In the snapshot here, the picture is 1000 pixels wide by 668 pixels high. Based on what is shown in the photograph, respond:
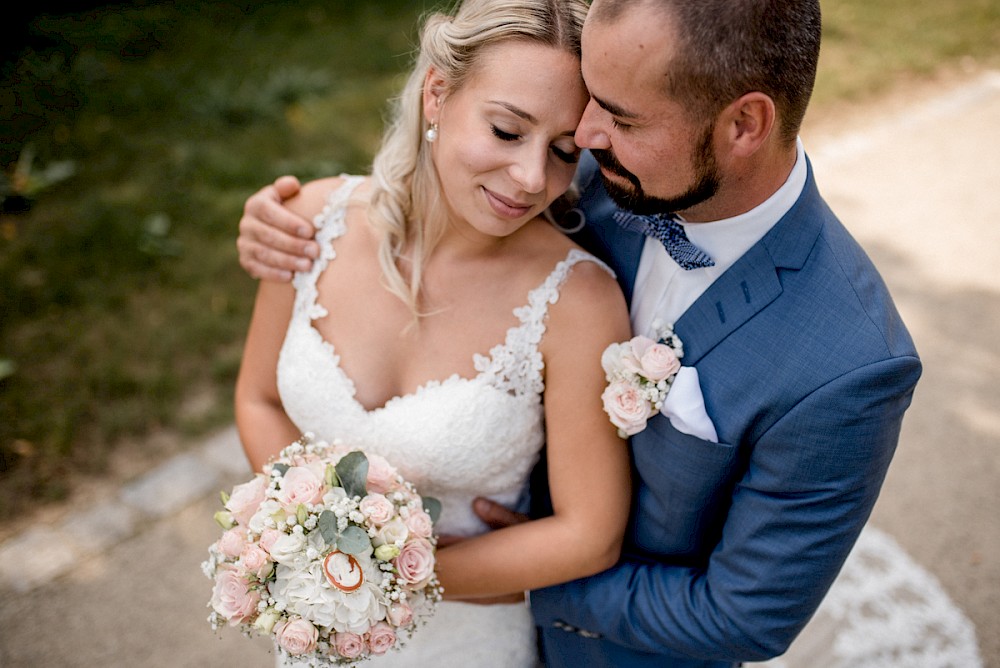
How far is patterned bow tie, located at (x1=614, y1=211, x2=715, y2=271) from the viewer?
6.52 ft

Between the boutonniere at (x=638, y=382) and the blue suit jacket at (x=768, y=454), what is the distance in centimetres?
9

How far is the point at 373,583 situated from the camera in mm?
1724

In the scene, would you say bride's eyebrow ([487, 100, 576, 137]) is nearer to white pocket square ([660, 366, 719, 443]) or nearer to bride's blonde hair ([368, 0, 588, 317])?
bride's blonde hair ([368, 0, 588, 317])

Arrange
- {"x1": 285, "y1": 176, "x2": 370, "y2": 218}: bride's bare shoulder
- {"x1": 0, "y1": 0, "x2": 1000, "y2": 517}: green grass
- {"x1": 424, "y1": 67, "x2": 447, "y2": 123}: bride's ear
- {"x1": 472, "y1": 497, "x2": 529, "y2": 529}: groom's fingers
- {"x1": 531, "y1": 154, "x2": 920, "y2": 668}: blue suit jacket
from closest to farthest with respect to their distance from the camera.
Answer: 1. {"x1": 531, "y1": 154, "x2": 920, "y2": 668}: blue suit jacket
2. {"x1": 424, "y1": 67, "x2": 447, "y2": 123}: bride's ear
3. {"x1": 472, "y1": 497, "x2": 529, "y2": 529}: groom's fingers
4. {"x1": 285, "y1": 176, "x2": 370, "y2": 218}: bride's bare shoulder
5. {"x1": 0, "y1": 0, "x2": 1000, "y2": 517}: green grass

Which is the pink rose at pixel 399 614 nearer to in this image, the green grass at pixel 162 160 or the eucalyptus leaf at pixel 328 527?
the eucalyptus leaf at pixel 328 527

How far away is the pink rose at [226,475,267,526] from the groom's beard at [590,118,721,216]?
1.13 meters

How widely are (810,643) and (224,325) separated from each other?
10.7ft

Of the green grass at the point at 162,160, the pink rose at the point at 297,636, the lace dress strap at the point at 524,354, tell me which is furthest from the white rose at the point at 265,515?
the green grass at the point at 162,160

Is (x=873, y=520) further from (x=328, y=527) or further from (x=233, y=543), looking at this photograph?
(x=233, y=543)

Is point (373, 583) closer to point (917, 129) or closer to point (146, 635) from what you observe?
point (146, 635)

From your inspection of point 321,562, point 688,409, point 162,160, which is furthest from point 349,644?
point 162,160

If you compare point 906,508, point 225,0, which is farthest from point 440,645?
point 225,0

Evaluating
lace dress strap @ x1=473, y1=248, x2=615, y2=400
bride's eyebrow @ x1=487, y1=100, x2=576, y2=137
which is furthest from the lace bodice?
bride's eyebrow @ x1=487, y1=100, x2=576, y2=137

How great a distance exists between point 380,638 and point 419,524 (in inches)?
10.3
